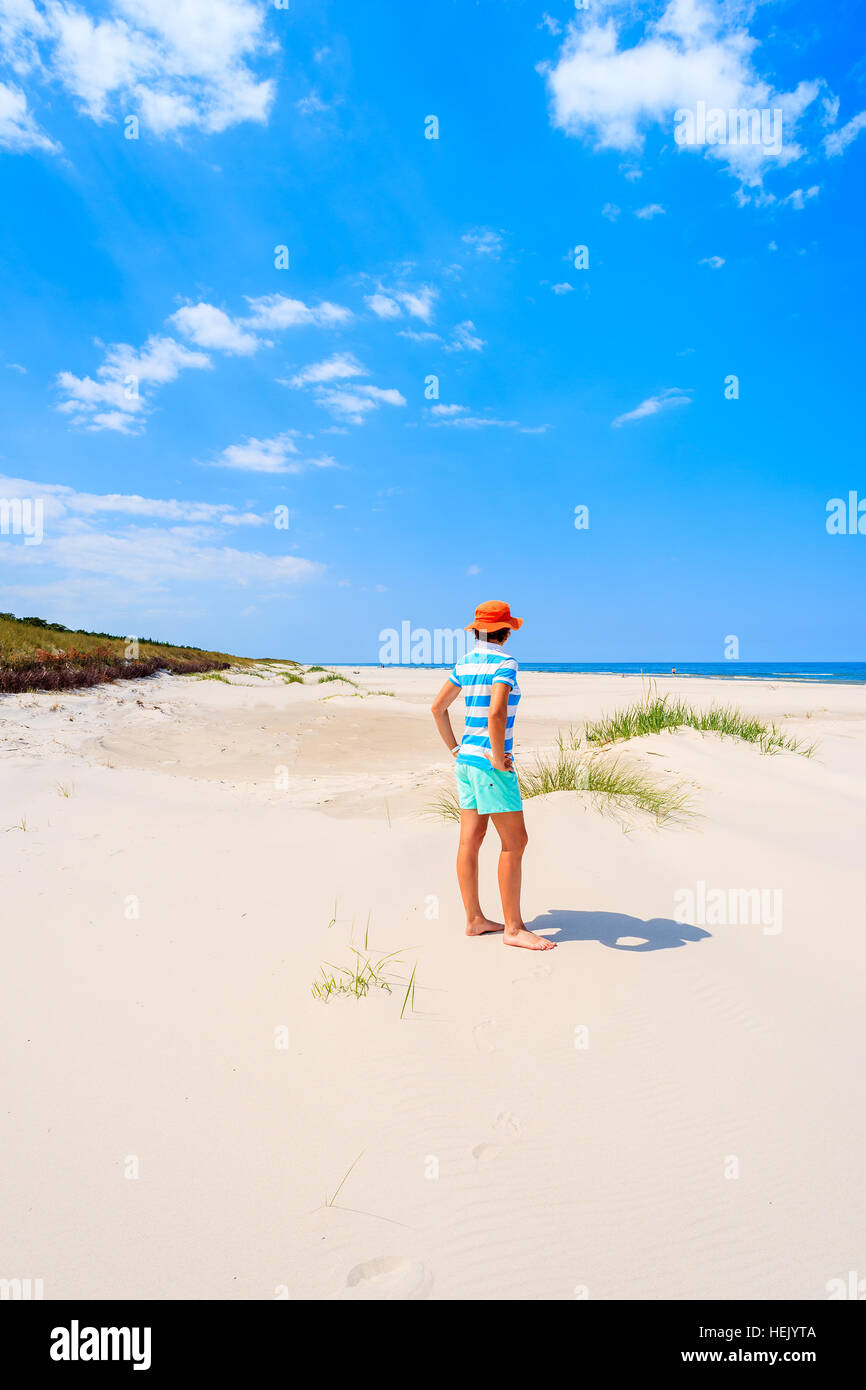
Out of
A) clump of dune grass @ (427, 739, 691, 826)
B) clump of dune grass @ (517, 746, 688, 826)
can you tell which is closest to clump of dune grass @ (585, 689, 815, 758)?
clump of dune grass @ (427, 739, 691, 826)

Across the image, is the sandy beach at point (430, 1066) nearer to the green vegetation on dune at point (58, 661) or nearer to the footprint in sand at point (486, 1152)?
the footprint in sand at point (486, 1152)

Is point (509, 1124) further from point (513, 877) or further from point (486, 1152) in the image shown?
point (513, 877)

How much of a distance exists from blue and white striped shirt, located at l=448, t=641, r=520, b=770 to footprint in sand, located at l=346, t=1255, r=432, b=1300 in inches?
87.5

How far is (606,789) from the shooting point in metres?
6.23

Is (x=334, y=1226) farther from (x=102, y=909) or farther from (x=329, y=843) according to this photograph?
(x=329, y=843)

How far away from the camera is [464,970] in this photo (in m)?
3.54

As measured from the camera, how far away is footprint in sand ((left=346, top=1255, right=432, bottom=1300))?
1766mm

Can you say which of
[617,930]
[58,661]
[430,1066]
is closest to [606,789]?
[617,930]

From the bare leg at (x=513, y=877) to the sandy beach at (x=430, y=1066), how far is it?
0.43ft

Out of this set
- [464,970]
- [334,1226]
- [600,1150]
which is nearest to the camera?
[334,1226]

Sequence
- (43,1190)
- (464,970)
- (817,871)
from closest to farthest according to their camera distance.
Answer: (43,1190), (464,970), (817,871)

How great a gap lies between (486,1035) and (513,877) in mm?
960
